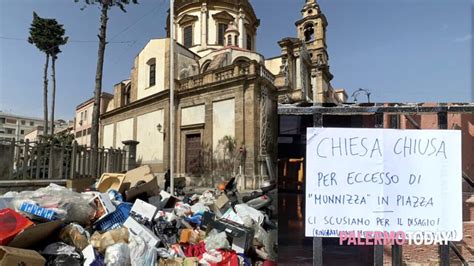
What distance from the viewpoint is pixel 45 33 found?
95.9 feet

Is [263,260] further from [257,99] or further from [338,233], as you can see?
[257,99]

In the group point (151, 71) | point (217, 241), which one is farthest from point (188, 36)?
point (217, 241)

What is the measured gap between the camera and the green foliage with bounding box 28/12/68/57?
28750mm

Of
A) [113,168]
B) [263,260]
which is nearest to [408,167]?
[263,260]

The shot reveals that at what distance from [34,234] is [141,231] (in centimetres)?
127

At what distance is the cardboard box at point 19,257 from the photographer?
124 inches

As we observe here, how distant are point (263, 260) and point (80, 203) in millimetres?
2626

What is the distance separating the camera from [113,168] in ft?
33.5

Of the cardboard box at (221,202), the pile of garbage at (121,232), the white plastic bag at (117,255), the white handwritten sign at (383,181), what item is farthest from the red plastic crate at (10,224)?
the cardboard box at (221,202)

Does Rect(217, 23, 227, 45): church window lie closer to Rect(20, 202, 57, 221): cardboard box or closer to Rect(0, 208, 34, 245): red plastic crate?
Rect(20, 202, 57, 221): cardboard box

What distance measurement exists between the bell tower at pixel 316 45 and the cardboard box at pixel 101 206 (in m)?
31.3

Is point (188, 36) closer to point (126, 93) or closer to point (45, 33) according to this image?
point (126, 93)

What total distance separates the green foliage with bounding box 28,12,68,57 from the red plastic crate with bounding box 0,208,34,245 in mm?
30056

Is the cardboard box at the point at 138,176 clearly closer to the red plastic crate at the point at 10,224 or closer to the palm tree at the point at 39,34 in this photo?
the red plastic crate at the point at 10,224
